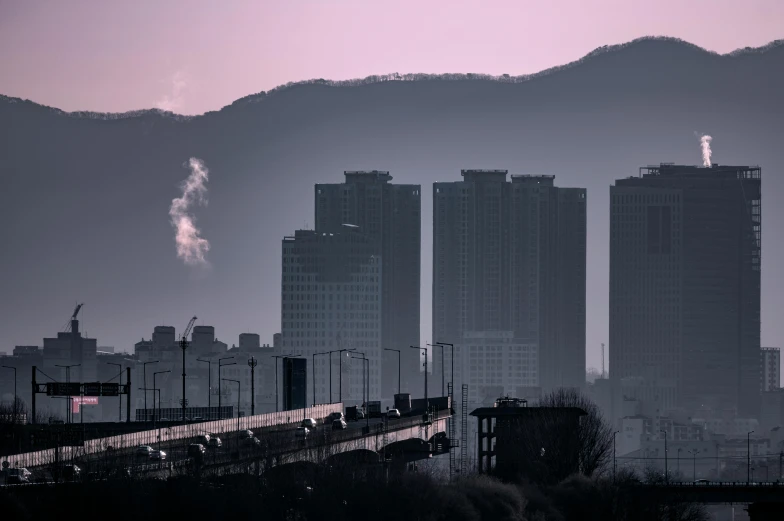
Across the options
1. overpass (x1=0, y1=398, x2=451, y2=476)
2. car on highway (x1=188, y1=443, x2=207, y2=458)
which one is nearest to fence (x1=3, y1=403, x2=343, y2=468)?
overpass (x1=0, y1=398, x2=451, y2=476)

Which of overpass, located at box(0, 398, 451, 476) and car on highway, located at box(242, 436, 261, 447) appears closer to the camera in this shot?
overpass, located at box(0, 398, 451, 476)

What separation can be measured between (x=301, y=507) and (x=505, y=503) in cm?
1830

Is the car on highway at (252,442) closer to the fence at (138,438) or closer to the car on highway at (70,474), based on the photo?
the fence at (138,438)

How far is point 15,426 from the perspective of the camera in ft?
586

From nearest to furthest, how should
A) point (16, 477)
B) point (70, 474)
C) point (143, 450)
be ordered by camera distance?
point (16, 477), point (70, 474), point (143, 450)

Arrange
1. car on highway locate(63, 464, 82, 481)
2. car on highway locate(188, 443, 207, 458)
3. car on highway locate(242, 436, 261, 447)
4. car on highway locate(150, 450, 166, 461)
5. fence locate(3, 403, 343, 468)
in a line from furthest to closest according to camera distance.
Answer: car on highway locate(242, 436, 261, 447) < car on highway locate(150, 450, 166, 461) < car on highway locate(188, 443, 207, 458) < fence locate(3, 403, 343, 468) < car on highway locate(63, 464, 82, 481)

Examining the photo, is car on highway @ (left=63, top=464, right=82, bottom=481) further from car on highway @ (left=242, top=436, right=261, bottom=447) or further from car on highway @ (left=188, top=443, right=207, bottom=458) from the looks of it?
car on highway @ (left=242, top=436, right=261, bottom=447)

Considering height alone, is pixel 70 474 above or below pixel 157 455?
below

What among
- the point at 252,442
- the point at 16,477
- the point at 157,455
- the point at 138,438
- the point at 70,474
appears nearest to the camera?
the point at 16,477

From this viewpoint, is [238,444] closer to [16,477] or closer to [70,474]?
[70,474]

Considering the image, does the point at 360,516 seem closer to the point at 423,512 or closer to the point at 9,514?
Answer: the point at 423,512

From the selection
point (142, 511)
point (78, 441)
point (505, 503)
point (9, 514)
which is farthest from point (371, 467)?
point (9, 514)

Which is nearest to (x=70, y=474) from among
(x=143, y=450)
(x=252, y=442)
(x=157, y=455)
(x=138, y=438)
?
(x=143, y=450)

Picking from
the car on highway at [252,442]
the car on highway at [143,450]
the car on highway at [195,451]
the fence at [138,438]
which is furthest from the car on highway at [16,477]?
the car on highway at [252,442]
